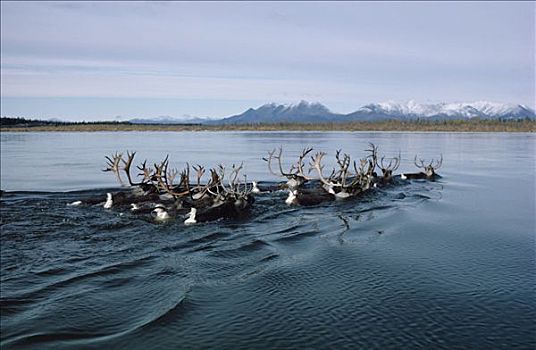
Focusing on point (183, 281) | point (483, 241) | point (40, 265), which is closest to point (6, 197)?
point (40, 265)

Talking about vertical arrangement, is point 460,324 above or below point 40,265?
below

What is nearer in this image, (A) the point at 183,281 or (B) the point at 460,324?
(B) the point at 460,324

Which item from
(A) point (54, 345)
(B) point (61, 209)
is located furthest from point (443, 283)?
(B) point (61, 209)

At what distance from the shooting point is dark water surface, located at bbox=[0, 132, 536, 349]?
651cm

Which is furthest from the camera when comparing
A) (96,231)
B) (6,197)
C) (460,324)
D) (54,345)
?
(6,197)

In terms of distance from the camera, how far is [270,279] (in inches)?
338

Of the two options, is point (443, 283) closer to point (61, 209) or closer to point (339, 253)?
point (339, 253)

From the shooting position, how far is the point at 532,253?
33.6ft

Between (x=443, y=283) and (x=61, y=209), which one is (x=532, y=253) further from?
(x=61, y=209)

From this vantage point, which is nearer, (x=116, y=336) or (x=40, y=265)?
(x=116, y=336)

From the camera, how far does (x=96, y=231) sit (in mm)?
10875

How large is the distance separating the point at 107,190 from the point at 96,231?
6.88m

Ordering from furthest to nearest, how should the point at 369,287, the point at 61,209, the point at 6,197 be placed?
the point at 6,197, the point at 61,209, the point at 369,287

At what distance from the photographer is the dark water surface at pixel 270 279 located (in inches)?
256
